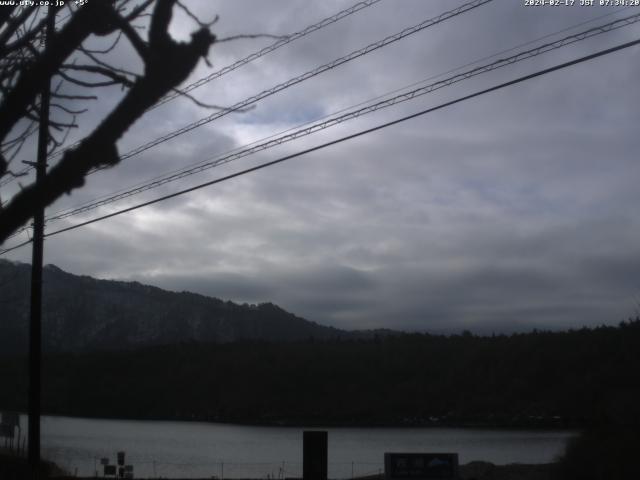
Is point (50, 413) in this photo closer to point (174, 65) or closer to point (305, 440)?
point (305, 440)

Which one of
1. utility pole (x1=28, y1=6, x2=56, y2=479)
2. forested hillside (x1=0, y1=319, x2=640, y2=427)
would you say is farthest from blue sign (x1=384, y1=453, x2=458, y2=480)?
forested hillside (x1=0, y1=319, x2=640, y2=427)

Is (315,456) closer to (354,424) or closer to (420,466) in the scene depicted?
(420,466)

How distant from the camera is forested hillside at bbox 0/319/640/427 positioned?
Answer: 3369 inches

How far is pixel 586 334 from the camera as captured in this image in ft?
301

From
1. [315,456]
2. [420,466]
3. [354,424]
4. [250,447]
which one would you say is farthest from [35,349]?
[354,424]

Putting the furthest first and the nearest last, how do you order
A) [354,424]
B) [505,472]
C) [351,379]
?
1. [351,379]
2. [354,424]
3. [505,472]

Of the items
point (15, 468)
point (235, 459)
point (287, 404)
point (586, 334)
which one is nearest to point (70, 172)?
point (15, 468)

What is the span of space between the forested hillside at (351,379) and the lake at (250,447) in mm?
5967

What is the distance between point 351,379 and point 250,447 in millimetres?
45320

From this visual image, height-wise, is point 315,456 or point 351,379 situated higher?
point 315,456

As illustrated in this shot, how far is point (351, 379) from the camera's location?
11281 centimetres

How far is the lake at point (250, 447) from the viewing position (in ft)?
150

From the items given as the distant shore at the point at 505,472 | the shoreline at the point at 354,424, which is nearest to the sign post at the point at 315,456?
the distant shore at the point at 505,472

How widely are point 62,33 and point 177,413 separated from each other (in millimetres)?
115923
